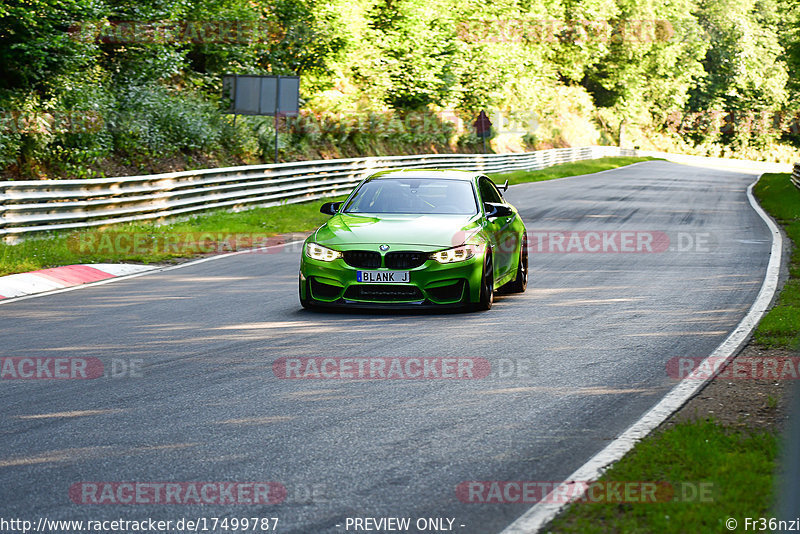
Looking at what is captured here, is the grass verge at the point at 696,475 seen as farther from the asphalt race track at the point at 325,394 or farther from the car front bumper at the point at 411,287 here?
the car front bumper at the point at 411,287

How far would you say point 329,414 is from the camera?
611cm

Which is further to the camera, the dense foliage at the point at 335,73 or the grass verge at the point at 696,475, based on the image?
the dense foliage at the point at 335,73

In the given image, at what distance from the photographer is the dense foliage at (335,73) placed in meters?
19.2

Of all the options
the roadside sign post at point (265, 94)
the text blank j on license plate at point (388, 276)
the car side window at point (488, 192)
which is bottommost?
the text blank j on license plate at point (388, 276)

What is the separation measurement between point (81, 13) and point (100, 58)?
4.38m

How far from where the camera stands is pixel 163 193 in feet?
60.3

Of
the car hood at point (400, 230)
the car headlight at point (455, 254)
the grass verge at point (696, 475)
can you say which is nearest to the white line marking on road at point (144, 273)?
the car hood at point (400, 230)

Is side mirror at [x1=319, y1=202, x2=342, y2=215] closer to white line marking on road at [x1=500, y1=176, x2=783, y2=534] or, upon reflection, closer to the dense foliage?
white line marking on road at [x1=500, y1=176, x2=783, y2=534]

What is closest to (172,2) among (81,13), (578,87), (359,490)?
(81,13)

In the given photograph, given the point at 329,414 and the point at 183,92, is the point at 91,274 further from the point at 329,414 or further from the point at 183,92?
the point at 183,92

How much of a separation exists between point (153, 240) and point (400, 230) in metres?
7.32

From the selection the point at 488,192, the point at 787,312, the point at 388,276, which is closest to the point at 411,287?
the point at 388,276

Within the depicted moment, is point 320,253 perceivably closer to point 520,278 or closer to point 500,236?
point 500,236

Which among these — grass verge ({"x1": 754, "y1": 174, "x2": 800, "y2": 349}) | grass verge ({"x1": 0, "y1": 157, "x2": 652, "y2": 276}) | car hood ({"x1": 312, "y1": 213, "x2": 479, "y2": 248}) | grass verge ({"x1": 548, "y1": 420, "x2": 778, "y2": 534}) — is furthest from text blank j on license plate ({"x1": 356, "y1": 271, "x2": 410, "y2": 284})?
grass verge ({"x1": 0, "y1": 157, "x2": 652, "y2": 276})
